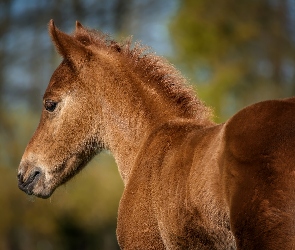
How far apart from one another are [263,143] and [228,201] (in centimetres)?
44

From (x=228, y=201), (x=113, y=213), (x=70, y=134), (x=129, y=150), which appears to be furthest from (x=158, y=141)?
(x=113, y=213)

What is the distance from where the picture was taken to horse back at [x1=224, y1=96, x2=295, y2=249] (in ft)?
12.8

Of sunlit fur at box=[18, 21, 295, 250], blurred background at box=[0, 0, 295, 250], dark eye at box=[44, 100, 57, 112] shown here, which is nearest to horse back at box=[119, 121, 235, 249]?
sunlit fur at box=[18, 21, 295, 250]

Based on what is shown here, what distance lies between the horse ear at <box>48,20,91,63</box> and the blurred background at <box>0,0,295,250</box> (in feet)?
44.7

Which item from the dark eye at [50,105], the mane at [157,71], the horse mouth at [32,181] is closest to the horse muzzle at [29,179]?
the horse mouth at [32,181]

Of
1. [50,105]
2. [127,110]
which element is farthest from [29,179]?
[127,110]

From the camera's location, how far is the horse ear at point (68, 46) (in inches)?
242

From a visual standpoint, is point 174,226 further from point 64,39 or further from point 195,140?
point 64,39

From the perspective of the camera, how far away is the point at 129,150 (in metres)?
6.04

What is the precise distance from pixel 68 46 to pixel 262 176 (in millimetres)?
2780

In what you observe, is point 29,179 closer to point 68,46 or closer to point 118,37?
point 68,46

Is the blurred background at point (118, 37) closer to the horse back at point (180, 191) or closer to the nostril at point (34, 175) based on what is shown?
the nostril at point (34, 175)

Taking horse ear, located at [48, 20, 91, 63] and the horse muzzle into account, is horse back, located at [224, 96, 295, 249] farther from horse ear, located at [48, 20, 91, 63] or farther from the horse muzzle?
the horse muzzle

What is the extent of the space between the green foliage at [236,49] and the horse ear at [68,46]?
48.5 ft
